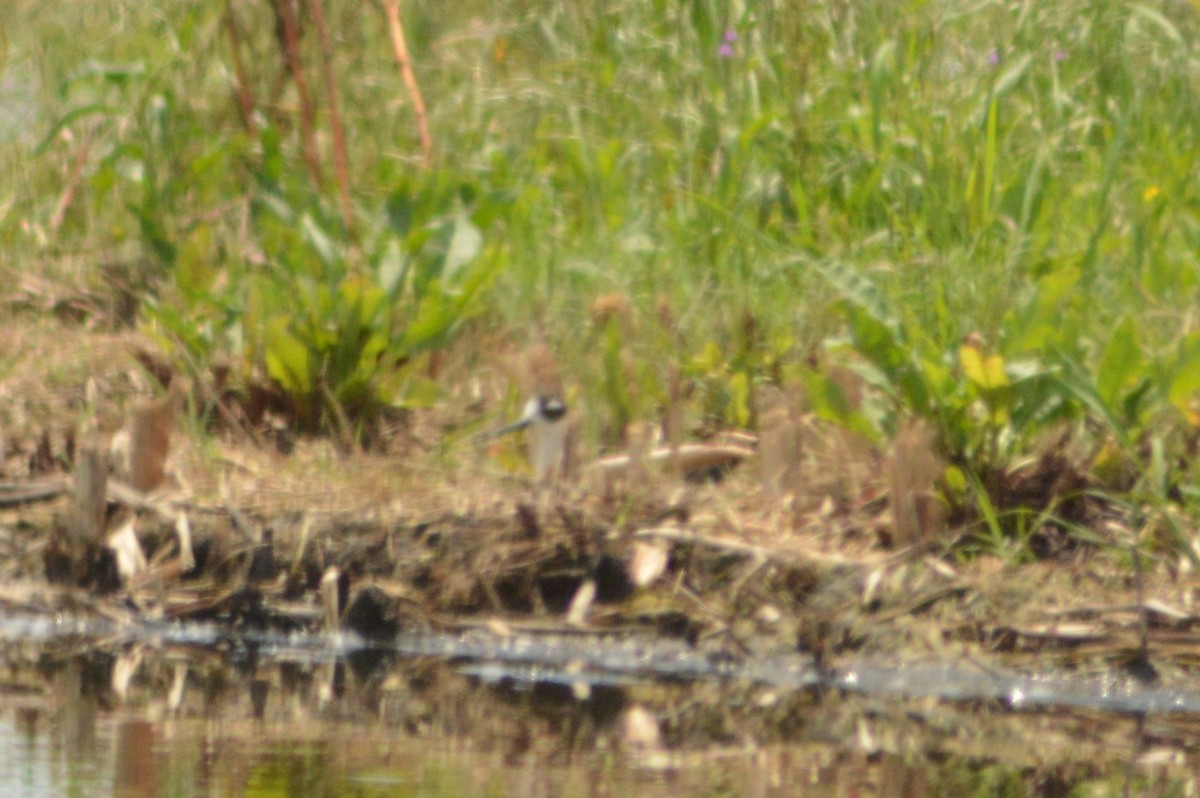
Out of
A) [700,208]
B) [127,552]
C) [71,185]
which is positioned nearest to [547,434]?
[127,552]

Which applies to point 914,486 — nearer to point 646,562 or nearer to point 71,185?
point 646,562

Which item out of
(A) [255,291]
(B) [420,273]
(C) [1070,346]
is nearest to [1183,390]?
(C) [1070,346]

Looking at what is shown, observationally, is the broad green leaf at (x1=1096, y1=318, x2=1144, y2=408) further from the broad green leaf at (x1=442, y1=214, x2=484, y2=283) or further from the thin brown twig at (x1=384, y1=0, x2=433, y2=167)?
the thin brown twig at (x1=384, y1=0, x2=433, y2=167)

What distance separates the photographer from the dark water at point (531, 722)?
2.83m

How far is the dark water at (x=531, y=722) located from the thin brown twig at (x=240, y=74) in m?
1.78

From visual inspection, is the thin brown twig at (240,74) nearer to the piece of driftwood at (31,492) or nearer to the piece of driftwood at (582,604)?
the piece of driftwood at (31,492)

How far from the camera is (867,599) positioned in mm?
3707

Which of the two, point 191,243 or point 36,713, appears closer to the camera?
point 36,713

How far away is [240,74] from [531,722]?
A: 2556 millimetres

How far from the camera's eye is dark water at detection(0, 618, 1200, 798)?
2.83 meters

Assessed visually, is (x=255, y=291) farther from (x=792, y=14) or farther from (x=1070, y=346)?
(x=1070, y=346)

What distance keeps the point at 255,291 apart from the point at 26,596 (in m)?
0.94

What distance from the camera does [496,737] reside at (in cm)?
314

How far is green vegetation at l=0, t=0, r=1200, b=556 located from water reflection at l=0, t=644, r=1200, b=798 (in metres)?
0.67
